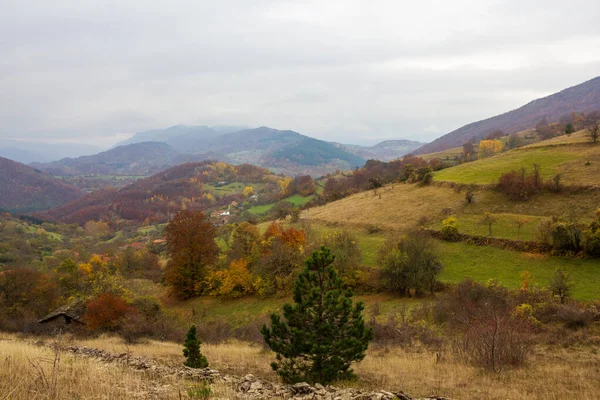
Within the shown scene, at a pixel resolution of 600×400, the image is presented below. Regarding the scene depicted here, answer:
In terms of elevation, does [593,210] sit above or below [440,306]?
above

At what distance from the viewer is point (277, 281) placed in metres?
36.9

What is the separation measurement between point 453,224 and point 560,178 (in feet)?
56.9

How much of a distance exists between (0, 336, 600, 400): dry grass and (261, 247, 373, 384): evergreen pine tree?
2.89ft

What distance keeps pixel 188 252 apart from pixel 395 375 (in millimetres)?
31054

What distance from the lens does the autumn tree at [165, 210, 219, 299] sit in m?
38.7

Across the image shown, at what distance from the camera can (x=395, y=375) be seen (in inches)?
505

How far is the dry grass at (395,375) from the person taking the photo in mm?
7102

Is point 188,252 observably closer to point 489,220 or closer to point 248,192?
point 489,220

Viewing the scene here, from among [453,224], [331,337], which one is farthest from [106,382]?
[453,224]

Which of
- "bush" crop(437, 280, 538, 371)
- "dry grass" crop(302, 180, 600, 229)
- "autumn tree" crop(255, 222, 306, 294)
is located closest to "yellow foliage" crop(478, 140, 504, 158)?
"dry grass" crop(302, 180, 600, 229)

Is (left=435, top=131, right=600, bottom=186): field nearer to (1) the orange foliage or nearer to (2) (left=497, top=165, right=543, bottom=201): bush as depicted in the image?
(2) (left=497, top=165, right=543, bottom=201): bush

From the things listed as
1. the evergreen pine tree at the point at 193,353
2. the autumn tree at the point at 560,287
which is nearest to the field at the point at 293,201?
the autumn tree at the point at 560,287

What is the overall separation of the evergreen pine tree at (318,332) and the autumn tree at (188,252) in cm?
3035

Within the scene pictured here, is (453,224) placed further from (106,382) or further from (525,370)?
(106,382)
